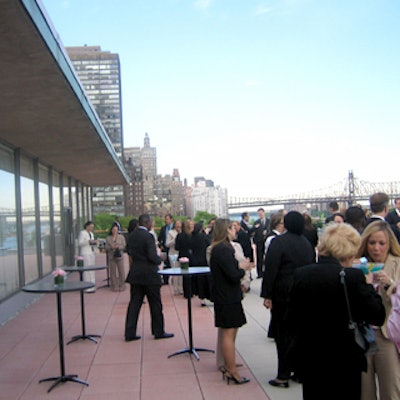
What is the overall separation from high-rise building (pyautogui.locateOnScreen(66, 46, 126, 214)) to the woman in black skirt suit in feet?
339

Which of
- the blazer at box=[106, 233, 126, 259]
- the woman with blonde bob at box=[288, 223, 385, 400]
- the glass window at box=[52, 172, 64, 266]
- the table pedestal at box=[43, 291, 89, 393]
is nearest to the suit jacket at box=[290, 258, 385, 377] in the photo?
the woman with blonde bob at box=[288, 223, 385, 400]

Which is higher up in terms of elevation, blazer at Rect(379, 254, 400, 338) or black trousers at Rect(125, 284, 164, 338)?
blazer at Rect(379, 254, 400, 338)

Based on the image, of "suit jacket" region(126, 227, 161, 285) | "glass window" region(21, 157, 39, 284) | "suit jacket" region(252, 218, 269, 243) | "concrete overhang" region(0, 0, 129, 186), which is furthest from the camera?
"suit jacket" region(252, 218, 269, 243)

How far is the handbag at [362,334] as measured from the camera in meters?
3.04

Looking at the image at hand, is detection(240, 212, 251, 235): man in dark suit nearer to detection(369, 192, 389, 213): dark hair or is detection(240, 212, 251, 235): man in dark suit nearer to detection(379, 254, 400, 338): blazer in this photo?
detection(369, 192, 389, 213): dark hair

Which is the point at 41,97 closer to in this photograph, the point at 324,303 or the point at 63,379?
the point at 63,379

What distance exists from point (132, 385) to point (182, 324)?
3.07 m

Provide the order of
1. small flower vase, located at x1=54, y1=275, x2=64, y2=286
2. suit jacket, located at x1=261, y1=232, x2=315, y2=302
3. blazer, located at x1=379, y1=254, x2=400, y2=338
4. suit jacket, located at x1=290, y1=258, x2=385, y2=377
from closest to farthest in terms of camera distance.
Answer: suit jacket, located at x1=290, y1=258, x2=385, y2=377 → blazer, located at x1=379, y1=254, x2=400, y2=338 → suit jacket, located at x1=261, y1=232, x2=315, y2=302 → small flower vase, located at x1=54, y1=275, x2=64, y2=286

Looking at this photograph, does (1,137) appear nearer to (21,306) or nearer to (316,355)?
(21,306)

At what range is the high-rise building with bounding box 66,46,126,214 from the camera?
356 feet

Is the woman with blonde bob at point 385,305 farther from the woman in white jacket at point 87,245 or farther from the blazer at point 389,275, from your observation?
the woman in white jacket at point 87,245

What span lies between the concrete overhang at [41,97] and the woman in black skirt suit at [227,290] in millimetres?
2472

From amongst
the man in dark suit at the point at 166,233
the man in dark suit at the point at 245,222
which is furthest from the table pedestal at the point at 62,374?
the man in dark suit at the point at 245,222

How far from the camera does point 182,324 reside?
8.43m
